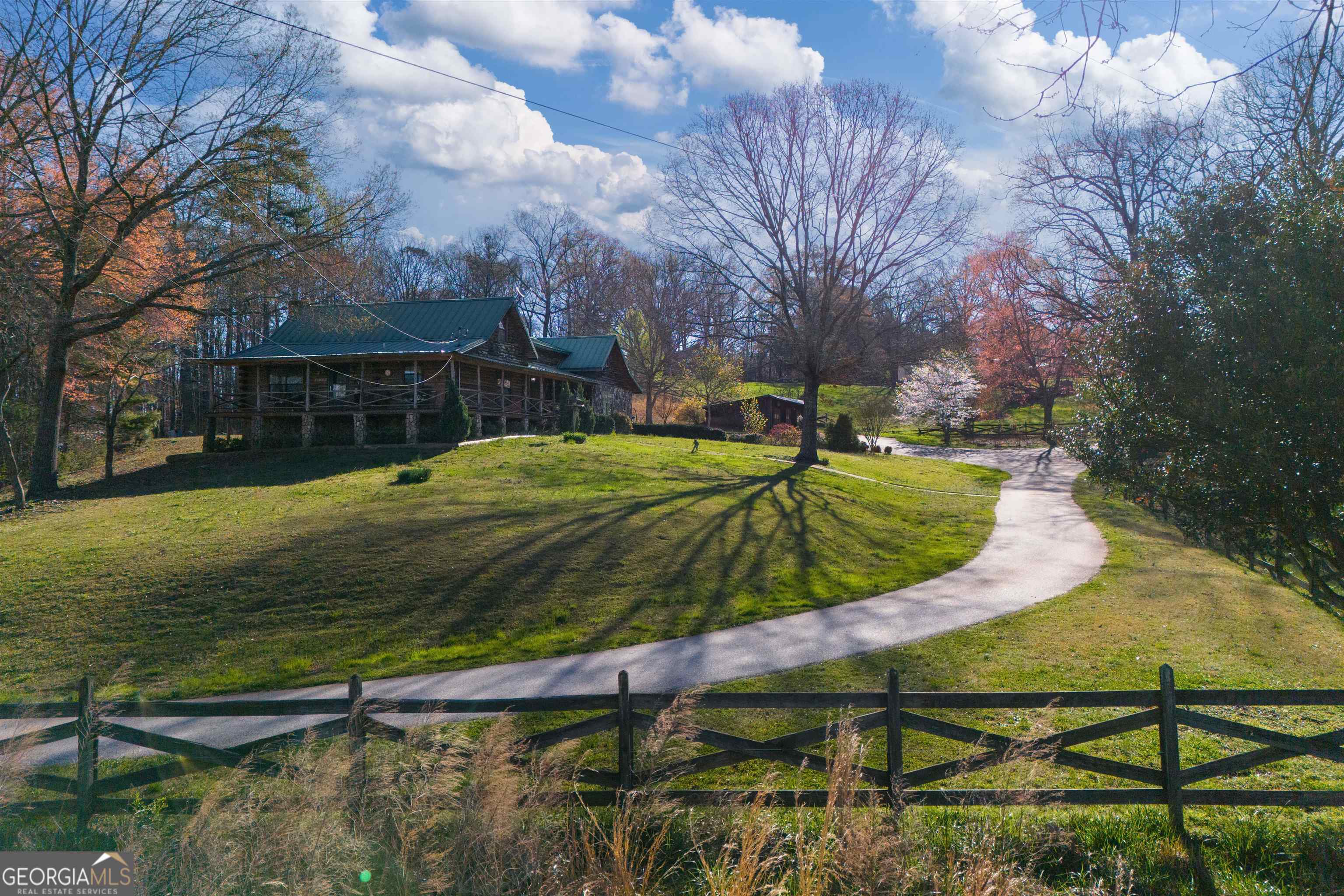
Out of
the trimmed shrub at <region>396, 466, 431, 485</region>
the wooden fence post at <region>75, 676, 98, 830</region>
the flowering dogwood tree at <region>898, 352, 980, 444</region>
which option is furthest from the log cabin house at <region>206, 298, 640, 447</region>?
the flowering dogwood tree at <region>898, 352, 980, 444</region>

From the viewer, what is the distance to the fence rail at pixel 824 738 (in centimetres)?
559

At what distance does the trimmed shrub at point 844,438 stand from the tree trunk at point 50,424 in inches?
1338

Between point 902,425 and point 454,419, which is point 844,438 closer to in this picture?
point 454,419

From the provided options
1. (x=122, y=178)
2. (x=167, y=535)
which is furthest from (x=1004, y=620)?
(x=122, y=178)

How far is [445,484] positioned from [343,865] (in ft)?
57.4

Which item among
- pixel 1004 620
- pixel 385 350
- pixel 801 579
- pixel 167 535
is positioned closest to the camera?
pixel 1004 620

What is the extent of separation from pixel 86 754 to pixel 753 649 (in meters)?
7.61

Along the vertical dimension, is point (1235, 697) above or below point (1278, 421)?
below

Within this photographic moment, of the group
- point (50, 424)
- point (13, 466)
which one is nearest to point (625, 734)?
point (13, 466)

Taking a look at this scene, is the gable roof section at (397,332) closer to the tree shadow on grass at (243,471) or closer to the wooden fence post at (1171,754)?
the tree shadow on grass at (243,471)

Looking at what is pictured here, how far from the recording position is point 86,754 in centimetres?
575

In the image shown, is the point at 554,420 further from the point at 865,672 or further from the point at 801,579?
the point at 865,672

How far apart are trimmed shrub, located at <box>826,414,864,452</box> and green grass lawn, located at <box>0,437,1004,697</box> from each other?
59.8 ft

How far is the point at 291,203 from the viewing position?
24.9 m
